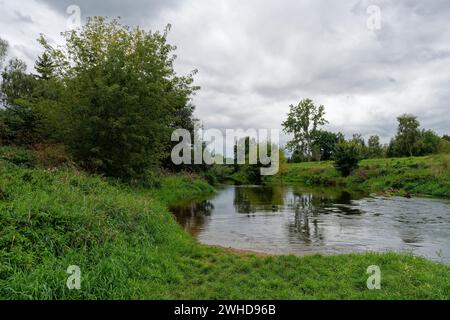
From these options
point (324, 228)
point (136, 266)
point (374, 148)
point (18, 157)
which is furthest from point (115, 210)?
point (374, 148)

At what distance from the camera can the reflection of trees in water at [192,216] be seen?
14.3 meters

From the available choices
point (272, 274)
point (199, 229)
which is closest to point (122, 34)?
point (199, 229)

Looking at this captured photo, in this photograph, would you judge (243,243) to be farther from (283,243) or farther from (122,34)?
(122,34)

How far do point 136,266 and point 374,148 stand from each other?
7170 cm

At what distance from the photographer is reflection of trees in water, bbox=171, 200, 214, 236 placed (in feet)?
46.8

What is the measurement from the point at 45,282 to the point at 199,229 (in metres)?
8.93

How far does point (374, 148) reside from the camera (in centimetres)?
7088

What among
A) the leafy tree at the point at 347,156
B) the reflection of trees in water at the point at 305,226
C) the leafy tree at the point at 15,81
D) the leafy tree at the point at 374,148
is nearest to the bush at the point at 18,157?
the reflection of trees in water at the point at 305,226

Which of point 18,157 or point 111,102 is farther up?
point 111,102

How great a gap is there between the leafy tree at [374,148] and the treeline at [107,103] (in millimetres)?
57347

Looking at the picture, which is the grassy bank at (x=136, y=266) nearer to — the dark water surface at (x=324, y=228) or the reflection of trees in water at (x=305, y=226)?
the dark water surface at (x=324, y=228)

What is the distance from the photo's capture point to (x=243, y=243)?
37.9 ft

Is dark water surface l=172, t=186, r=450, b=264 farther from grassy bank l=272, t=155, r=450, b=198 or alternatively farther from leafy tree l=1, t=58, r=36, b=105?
leafy tree l=1, t=58, r=36, b=105

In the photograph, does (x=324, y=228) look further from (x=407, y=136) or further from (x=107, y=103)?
(x=407, y=136)
